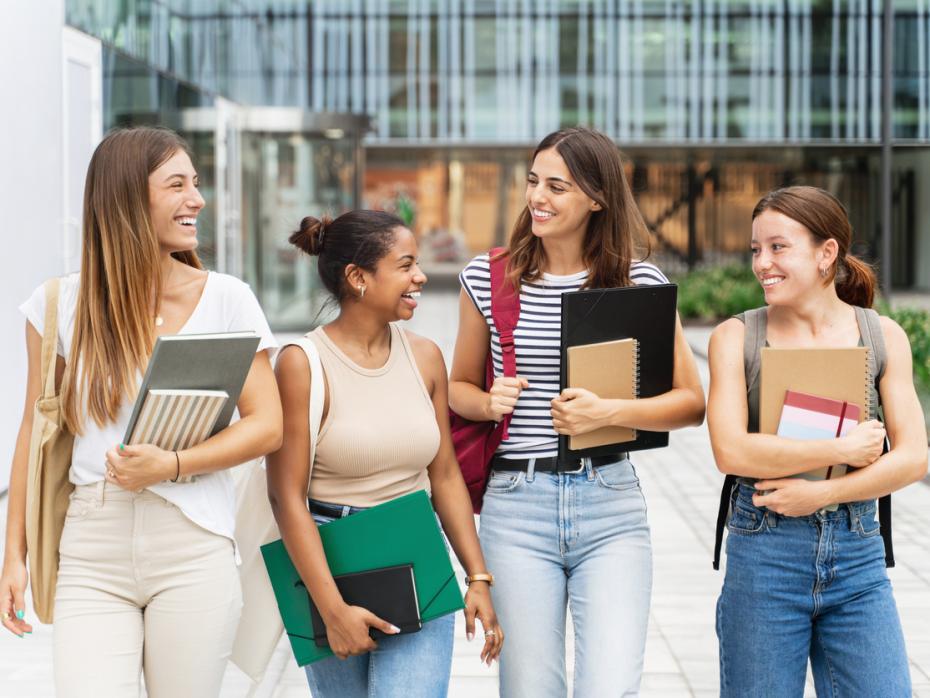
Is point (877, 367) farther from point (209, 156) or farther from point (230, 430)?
point (209, 156)

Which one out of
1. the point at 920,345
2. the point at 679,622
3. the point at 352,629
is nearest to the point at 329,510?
the point at 352,629

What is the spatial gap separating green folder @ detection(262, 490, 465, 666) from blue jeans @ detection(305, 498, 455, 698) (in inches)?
3.1

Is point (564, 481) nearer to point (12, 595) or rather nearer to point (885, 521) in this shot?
point (885, 521)

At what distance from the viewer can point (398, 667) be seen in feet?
9.66

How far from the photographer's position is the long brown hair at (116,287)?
276 cm

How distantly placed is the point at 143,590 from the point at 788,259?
1603 mm

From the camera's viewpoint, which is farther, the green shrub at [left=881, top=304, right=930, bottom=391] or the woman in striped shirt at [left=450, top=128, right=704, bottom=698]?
the green shrub at [left=881, top=304, right=930, bottom=391]

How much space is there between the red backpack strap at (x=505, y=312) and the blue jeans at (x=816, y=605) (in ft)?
2.10

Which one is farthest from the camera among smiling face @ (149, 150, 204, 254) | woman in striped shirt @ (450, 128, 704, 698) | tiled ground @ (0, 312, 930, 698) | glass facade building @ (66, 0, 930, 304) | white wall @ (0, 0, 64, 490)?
glass facade building @ (66, 0, 930, 304)

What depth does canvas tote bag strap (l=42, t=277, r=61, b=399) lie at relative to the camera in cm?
280

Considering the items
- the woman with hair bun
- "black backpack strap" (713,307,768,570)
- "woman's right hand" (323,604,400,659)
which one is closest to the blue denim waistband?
"black backpack strap" (713,307,768,570)

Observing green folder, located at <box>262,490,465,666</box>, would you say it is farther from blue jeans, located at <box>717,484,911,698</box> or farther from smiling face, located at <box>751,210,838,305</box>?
smiling face, located at <box>751,210,838,305</box>

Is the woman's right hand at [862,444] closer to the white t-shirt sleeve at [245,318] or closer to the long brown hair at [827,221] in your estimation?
the long brown hair at [827,221]

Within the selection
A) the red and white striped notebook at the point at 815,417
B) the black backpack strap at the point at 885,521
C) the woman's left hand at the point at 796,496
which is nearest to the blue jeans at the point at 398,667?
the woman's left hand at the point at 796,496
